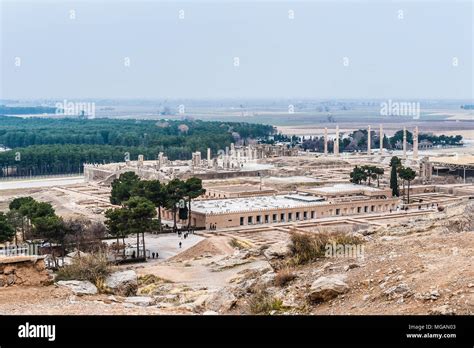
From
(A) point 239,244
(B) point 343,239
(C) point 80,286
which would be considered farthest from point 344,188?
(C) point 80,286

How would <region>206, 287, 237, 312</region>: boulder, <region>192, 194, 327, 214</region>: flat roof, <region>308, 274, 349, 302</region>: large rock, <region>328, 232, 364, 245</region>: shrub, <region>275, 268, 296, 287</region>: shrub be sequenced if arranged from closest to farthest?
<region>308, 274, 349, 302</region>: large rock → <region>206, 287, 237, 312</region>: boulder → <region>275, 268, 296, 287</region>: shrub → <region>328, 232, 364, 245</region>: shrub → <region>192, 194, 327, 214</region>: flat roof

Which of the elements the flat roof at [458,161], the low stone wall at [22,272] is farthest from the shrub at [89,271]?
the flat roof at [458,161]

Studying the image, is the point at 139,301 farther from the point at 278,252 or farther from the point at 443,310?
the point at 443,310

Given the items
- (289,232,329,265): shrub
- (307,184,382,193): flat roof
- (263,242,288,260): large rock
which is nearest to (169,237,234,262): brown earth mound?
(307,184,382,193): flat roof

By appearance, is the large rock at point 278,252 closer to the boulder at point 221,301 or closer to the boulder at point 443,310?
the boulder at point 221,301

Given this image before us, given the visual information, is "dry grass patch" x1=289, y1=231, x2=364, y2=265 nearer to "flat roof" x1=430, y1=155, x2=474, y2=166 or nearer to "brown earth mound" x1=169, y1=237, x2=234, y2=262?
"brown earth mound" x1=169, y1=237, x2=234, y2=262

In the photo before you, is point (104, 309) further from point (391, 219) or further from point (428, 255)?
point (391, 219)
